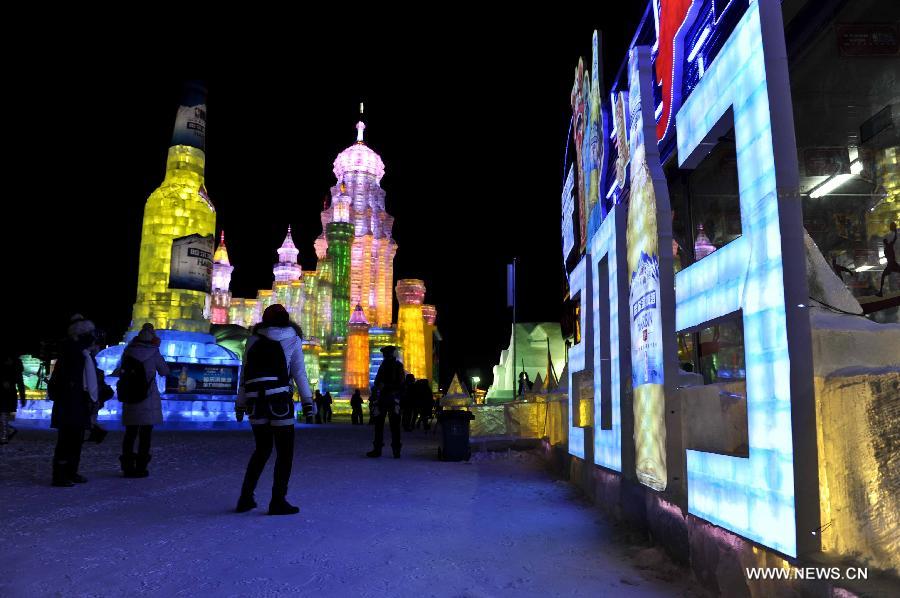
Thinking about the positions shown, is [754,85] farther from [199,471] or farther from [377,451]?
[377,451]

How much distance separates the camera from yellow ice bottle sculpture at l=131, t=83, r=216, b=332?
27.2 metres

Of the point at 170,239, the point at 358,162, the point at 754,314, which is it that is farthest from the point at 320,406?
the point at 358,162

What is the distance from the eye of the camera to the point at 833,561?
219 centimetres

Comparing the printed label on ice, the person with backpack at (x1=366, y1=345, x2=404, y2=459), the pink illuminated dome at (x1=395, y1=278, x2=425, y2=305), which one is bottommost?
the person with backpack at (x1=366, y1=345, x2=404, y2=459)

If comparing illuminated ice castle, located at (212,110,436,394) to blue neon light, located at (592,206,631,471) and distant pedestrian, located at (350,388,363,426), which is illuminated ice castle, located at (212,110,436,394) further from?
blue neon light, located at (592,206,631,471)

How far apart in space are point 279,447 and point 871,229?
13097mm

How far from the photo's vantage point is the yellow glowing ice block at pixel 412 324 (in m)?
59.3

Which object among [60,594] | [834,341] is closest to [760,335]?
[834,341]

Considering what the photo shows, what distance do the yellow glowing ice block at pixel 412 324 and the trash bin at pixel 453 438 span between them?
4899 centimetres

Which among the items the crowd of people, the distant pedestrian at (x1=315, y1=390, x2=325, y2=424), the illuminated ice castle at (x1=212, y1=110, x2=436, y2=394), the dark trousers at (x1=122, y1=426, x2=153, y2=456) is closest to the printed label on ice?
the distant pedestrian at (x1=315, y1=390, x2=325, y2=424)

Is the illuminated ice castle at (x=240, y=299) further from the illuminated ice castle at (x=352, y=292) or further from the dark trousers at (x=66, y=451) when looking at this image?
the dark trousers at (x=66, y=451)

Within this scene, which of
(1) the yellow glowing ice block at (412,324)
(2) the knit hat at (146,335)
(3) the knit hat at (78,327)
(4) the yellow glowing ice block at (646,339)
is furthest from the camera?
(1) the yellow glowing ice block at (412,324)

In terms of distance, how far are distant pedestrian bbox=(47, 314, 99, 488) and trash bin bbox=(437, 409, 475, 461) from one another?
17.3 feet

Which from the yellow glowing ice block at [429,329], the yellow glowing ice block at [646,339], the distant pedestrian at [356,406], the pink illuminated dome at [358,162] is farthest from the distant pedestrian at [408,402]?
the pink illuminated dome at [358,162]
